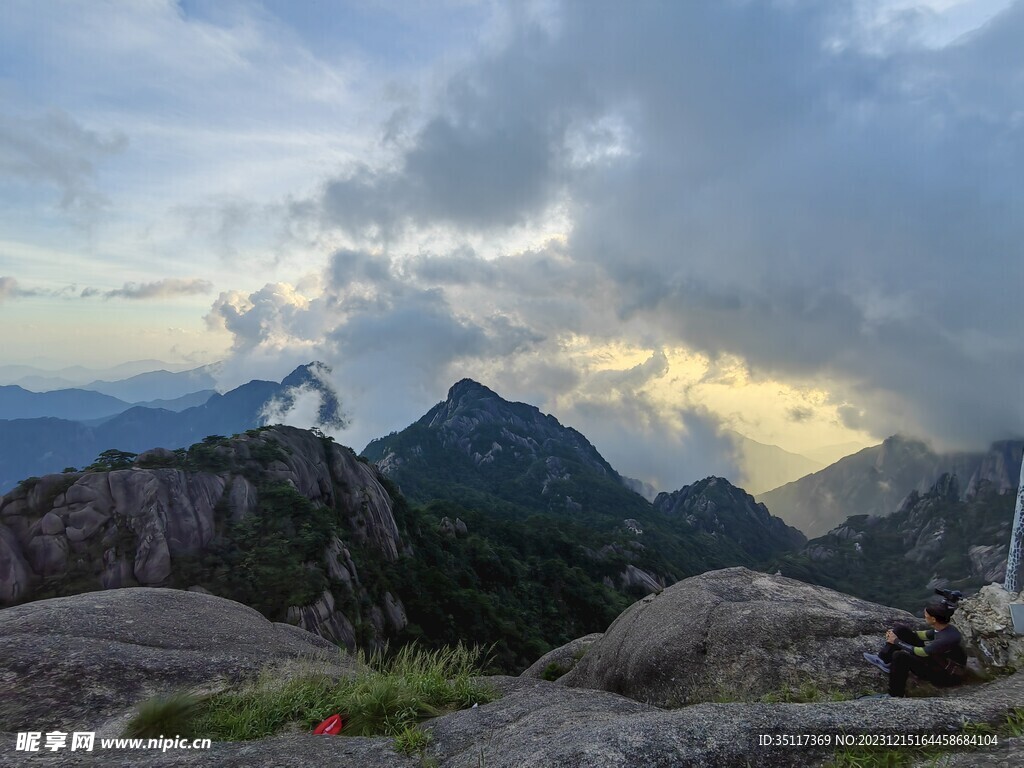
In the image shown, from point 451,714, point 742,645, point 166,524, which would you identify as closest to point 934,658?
point 742,645

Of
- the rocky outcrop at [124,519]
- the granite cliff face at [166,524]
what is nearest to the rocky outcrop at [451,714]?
the granite cliff face at [166,524]

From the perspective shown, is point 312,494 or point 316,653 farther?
point 312,494

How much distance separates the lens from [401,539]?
83438mm

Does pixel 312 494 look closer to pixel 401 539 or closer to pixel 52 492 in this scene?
pixel 401 539

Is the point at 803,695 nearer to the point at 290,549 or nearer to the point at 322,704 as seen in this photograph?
the point at 322,704

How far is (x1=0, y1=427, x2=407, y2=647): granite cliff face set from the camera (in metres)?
44.0

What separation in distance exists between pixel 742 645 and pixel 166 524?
56.9m

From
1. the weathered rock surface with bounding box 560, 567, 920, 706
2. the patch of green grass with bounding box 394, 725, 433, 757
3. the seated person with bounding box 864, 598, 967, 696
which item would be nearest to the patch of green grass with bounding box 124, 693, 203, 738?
the patch of green grass with bounding box 394, 725, 433, 757

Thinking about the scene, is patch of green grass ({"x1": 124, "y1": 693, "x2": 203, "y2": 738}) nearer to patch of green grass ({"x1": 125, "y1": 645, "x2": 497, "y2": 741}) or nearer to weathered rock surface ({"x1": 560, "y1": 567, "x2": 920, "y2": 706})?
patch of green grass ({"x1": 125, "y1": 645, "x2": 497, "y2": 741})

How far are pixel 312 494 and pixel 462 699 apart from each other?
69.1 meters

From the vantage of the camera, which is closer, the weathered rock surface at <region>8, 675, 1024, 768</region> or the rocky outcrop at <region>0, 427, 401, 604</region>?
the weathered rock surface at <region>8, 675, 1024, 768</region>

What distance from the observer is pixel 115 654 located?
11.7 metres

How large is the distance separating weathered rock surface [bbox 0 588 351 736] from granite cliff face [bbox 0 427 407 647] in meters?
34.9

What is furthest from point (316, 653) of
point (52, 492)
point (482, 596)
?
point (482, 596)
